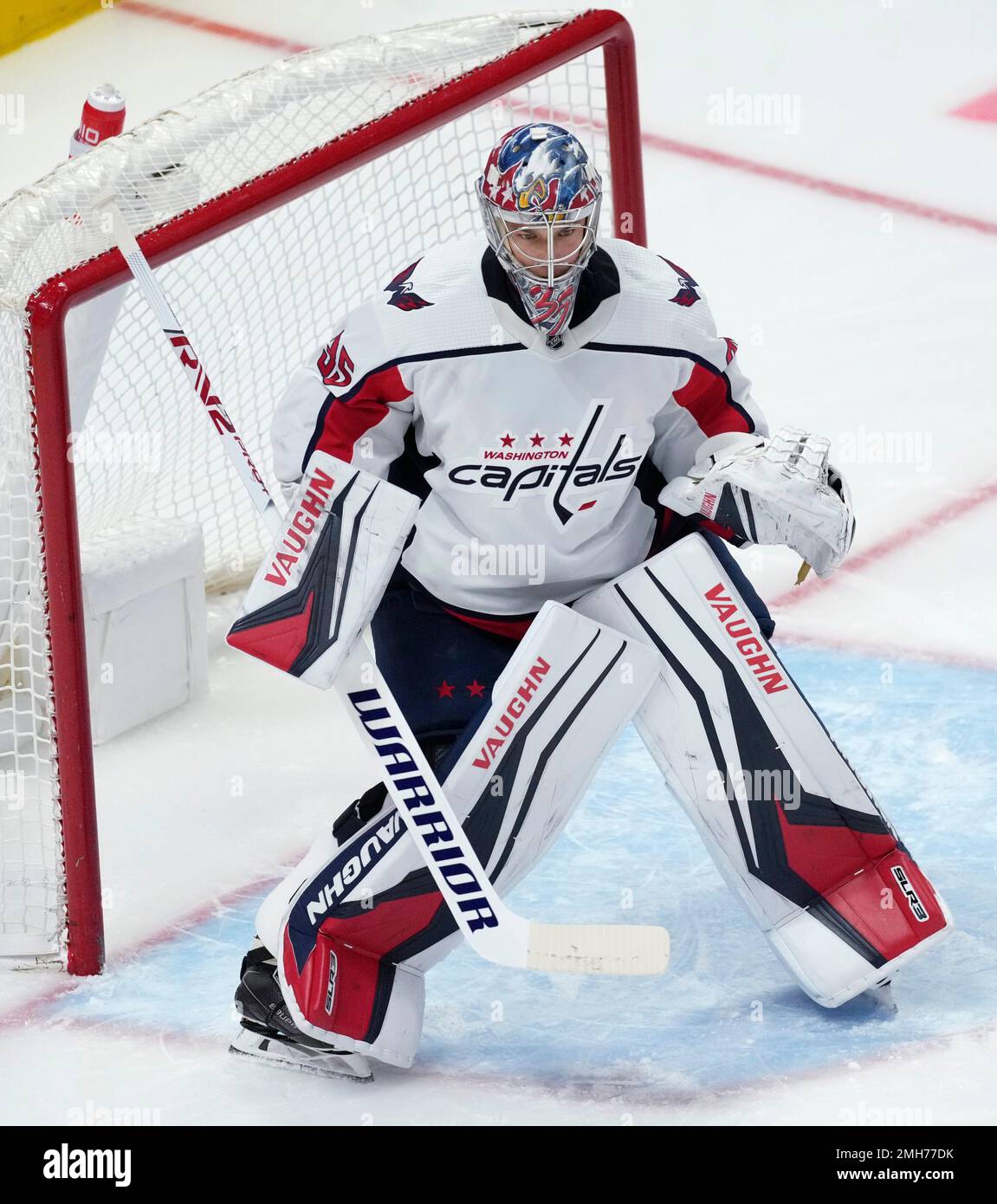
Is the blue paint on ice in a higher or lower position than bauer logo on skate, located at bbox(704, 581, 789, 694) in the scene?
lower

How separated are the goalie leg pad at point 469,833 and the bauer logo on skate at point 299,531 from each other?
1.03ft

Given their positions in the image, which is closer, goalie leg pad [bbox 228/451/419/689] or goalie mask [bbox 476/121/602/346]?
goalie mask [bbox 476/121/602/346]

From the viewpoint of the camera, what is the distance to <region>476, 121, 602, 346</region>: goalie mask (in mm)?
2469

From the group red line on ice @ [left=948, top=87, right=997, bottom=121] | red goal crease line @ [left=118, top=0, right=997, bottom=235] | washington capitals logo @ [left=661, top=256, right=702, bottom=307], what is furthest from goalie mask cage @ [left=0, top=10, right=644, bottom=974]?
red line on ice @ [left=948, top=87, right=997, bottom=121]

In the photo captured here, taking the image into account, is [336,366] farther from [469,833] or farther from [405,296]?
[469,833]

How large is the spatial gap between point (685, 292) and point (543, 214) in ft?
0.95

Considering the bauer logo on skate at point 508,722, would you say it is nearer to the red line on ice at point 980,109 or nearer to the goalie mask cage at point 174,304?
the goalie mask cage at point 174,304

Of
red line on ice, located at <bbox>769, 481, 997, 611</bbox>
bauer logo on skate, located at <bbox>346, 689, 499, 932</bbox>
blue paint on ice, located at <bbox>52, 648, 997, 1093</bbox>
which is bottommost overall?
red line on ice, located at <bbox>769, 481, 997, 611</bbox>

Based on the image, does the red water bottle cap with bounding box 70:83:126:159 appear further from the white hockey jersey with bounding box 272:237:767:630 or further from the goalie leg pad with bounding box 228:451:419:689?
the goalie leg pad with bounding box 228:451:419:689

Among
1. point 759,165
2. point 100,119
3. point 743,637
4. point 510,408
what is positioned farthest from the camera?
point 759,165

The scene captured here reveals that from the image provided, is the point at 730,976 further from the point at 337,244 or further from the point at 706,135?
the point at 706,135

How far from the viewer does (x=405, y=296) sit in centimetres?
262

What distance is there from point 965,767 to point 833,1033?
81 cm

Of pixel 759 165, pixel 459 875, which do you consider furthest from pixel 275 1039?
pixel 759 165
